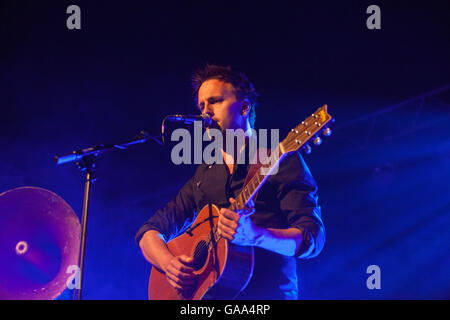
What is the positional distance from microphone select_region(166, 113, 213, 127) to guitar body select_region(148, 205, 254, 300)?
574mm

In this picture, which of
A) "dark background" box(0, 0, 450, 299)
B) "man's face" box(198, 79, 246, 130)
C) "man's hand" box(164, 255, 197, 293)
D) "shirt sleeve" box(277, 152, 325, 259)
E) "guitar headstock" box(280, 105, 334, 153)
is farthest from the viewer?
"dark background" box(0, 0, 450, 299)

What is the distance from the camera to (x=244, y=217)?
2031 mm

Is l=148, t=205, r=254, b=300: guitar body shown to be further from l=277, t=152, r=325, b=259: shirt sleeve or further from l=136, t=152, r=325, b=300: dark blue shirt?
l=277, t=152, r=325, b=259: shirt sleeve

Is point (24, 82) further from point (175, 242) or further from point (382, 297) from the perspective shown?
point (382, 297)

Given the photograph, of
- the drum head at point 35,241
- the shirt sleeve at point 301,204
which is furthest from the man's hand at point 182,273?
the drum head at point 35,241

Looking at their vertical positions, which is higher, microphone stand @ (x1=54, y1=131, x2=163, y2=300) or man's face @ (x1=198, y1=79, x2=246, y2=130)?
man's face @ (x1=198, y1=79, x2=246, y2=130)

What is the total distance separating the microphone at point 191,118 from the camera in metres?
2.59

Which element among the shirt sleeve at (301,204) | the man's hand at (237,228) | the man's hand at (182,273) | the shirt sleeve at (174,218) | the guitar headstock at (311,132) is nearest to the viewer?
the man's hand at (237,228)

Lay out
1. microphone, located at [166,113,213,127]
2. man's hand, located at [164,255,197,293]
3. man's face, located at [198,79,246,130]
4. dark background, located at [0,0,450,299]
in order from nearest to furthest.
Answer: man's hand, located at [164,255,197,293], microphone, located at [166,113,213,127], man's face, located at [198,79,246,130], dark background, located at [0,0,450,299]

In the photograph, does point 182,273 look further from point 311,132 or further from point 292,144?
point 311,132

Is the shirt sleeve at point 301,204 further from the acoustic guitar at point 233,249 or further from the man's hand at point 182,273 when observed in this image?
the man's hand at point 182,273

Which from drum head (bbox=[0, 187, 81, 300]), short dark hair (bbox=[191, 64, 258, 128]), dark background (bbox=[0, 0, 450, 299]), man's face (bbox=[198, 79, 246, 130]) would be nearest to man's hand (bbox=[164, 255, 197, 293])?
drum head (bbox=[0, 187, 81, 300])

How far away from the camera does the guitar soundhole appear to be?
7.95 ft

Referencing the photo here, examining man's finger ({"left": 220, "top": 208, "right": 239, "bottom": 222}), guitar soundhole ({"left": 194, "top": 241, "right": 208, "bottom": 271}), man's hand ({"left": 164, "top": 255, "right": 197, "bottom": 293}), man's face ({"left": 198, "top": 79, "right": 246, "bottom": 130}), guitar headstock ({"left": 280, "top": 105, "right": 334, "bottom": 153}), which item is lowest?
man's hand ({"left": 164, "top": 255, "right": 197, "bottom": 293})
